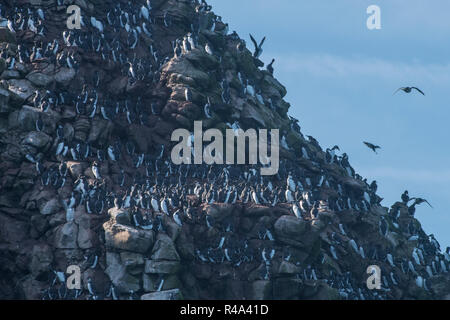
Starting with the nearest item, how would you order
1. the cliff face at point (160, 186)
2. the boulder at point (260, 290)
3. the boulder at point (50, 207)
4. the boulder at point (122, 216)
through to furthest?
the boulder at point (122, 216)
the boulder at point (260, 290)
the cliff face at point (160, 186)
the boulder at point (50, 207)

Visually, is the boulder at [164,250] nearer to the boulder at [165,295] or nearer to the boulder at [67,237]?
the boulder at [165,295]

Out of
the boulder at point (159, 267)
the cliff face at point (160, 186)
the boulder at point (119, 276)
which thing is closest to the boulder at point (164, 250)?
the cliff face at point (160, 186)

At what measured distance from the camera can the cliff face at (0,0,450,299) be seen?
67.3 meters

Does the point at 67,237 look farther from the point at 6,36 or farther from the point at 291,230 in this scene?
the point at 6,36

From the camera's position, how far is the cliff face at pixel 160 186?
67312mm

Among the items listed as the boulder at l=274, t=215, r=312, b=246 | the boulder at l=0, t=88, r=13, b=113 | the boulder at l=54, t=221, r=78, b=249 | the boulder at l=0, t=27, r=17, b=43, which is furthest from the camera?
the boulder at l=0, t=27, r=17, b=43

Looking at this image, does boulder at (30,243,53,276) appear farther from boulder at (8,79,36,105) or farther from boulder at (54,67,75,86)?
boulder at (54,67,75,86)

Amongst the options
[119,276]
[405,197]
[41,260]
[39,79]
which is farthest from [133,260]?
[405,197]

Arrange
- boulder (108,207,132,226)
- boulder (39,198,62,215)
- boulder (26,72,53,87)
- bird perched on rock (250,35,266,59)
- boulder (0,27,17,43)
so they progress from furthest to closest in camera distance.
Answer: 1. bird perched on rock (250,35,266,59)
2. boulder (0,27,17,43)
3. boulder (26,72,53,87)
4. boulder (39,198,62,215)
5. boulder (108,207,132,226)

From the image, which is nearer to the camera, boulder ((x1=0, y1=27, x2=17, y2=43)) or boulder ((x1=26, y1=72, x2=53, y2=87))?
boulder ((x1=26, y1=72, x2=53, y2=87))

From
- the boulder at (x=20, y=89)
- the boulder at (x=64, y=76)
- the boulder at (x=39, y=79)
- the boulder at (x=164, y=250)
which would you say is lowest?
Result: the boulder at (x=164, y=250)

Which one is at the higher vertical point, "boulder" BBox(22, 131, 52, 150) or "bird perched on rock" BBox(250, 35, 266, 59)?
"bird perched on rock" BBox(250, 35, 266, 59)

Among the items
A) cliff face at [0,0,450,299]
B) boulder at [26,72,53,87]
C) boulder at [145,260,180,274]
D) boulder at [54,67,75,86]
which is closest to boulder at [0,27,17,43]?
cliff face at [0,0,450,299]

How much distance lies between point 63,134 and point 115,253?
46.0 feet
